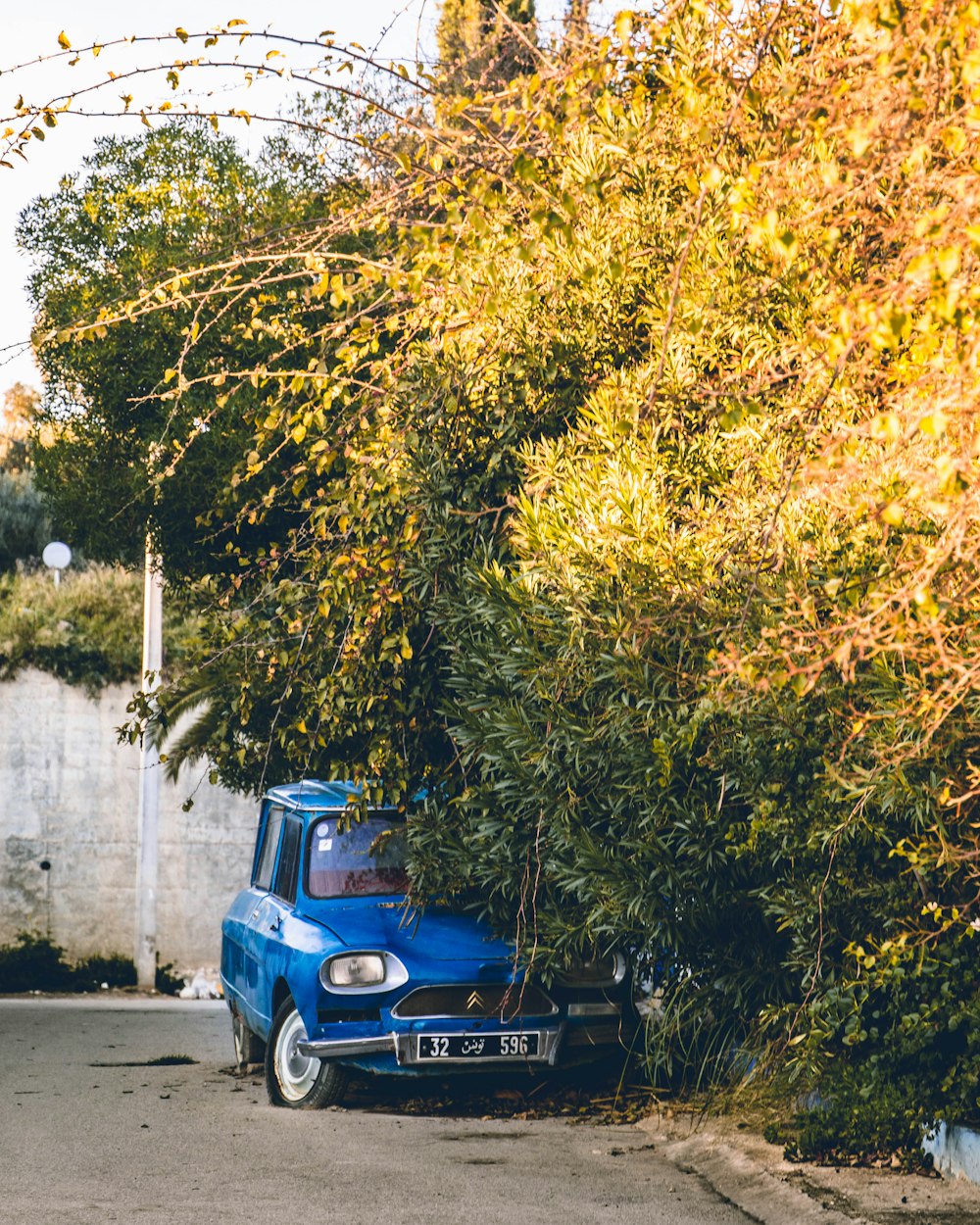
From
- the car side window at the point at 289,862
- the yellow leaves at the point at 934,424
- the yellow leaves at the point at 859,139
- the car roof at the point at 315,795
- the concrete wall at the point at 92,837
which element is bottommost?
the concrete wall at the point at 92,837

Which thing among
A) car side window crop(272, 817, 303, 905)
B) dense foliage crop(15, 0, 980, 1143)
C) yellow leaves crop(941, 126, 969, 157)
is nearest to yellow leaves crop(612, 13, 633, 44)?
dense foliage crop(15, 0, 980, 1143)

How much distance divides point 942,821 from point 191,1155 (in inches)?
150

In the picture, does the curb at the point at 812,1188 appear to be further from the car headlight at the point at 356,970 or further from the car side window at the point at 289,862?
the car side window at the point at 289,862

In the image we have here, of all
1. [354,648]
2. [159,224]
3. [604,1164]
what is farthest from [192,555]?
[604,1164]

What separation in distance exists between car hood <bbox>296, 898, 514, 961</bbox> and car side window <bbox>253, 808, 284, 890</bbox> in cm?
122

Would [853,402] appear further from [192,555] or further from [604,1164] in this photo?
[192,555]

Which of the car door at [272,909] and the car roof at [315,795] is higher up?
the car roof at [315,795]

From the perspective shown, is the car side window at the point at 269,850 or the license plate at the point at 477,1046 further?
the car side window at the point at 269,850

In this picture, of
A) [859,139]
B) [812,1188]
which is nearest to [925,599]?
[859,139]

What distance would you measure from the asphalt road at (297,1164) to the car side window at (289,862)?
125cm

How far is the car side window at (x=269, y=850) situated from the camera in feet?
32.8

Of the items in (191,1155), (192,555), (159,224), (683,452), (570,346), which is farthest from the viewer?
(159,224)

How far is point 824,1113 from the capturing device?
21.5ft

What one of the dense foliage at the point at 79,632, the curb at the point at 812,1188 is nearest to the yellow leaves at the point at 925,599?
the curb at the point at 812,1188
